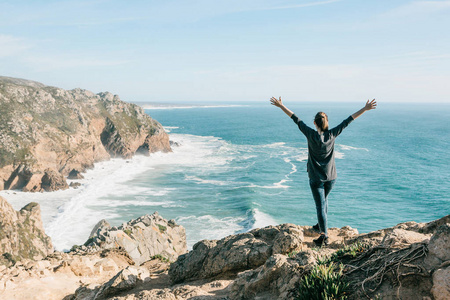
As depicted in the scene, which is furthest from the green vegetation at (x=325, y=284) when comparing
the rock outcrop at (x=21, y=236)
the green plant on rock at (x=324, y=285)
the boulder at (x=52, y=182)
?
the boulder at (x=52, y=182)

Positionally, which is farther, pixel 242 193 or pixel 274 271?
pixel 242 193

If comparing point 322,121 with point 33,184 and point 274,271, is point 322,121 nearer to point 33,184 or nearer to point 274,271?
point 274,271

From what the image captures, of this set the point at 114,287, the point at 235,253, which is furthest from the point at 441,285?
the point at 114,287

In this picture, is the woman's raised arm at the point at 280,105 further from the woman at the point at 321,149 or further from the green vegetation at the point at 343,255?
the green vegetation at the point at 343,255

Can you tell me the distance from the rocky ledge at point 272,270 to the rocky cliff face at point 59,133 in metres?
44.8

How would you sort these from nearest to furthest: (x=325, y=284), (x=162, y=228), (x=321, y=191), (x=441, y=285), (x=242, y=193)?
(x=441, y=285) → (x=325, y=284) → (x=321, y=191) → (x=162, y=228) → (x=242, y=193)

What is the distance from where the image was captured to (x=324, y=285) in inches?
173

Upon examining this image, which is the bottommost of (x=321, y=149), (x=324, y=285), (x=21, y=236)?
(x=21, y=236)

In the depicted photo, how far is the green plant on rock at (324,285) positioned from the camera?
4281 mm

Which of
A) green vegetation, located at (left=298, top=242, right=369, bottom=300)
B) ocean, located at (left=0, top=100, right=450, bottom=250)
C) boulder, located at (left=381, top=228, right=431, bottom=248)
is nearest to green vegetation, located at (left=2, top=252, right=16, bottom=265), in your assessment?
ocean, located at (left=0, top=100, right=450, bottom=250)

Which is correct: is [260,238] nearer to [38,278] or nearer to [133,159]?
[38,278]

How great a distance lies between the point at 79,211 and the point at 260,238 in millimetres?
36682

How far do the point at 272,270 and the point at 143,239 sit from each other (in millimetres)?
18164

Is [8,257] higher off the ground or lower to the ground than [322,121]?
lower
